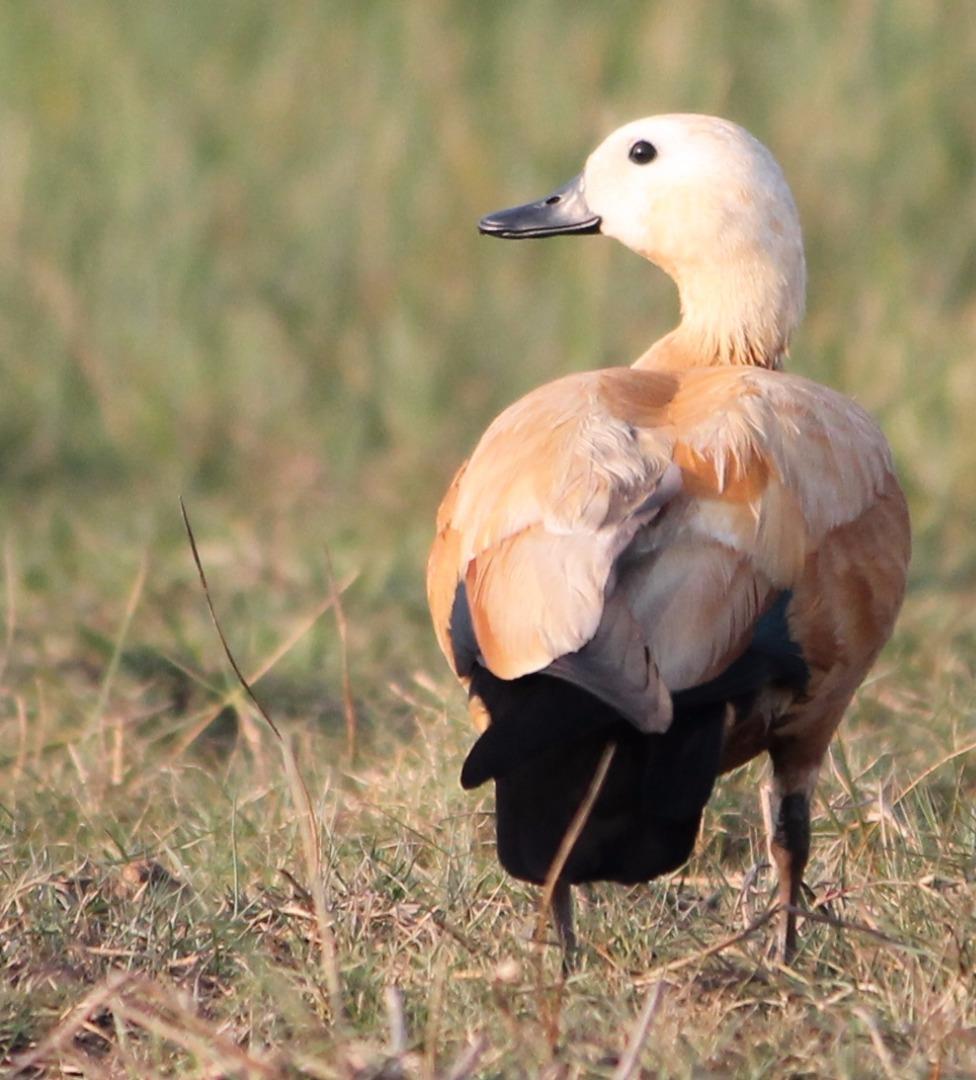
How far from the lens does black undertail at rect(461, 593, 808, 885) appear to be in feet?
9.46

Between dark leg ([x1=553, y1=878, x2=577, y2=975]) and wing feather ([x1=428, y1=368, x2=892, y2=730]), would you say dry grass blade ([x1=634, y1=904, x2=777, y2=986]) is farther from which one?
wing feather ([x1=428, y1=368, x2=892, y2=730])

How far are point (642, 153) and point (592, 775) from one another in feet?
6.07

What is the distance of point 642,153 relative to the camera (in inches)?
174

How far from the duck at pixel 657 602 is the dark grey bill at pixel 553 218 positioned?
0.72 meters

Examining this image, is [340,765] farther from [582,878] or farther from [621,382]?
[582,878]

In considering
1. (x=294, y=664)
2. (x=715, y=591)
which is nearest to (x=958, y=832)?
(x=715, y=591)

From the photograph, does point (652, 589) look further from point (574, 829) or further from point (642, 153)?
point (642, 153)

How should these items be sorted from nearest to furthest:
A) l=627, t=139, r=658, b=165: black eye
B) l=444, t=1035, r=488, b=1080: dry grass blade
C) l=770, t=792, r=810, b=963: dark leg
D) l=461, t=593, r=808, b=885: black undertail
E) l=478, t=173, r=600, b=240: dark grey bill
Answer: l=444, t=1035, r=488, b=1080: dry grass blade → l=461, t=593, r=808, b=885: black undertail → l=770, t=792, r=810, b=963: dark leg → l=627, t=139, r=658, b=165: black eye → l=478, t=173, r=600, b=240: dark grey bill

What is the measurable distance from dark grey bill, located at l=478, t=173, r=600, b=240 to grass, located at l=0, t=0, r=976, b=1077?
0.87 metres

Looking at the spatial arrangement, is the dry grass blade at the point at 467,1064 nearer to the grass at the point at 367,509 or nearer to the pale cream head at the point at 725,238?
the grass at the point at 367,509

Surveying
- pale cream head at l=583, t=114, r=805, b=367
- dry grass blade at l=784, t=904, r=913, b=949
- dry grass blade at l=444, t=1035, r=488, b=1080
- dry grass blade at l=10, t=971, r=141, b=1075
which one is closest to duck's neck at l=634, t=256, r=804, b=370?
pale cream head at l=583, t=114, r=805, b=367

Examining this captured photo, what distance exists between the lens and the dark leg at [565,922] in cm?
315

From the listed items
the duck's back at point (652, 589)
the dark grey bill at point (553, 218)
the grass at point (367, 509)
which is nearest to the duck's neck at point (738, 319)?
the dark grey bill at point (553, 218)

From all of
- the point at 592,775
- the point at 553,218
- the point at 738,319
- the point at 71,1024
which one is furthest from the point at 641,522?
the point at 553,218
